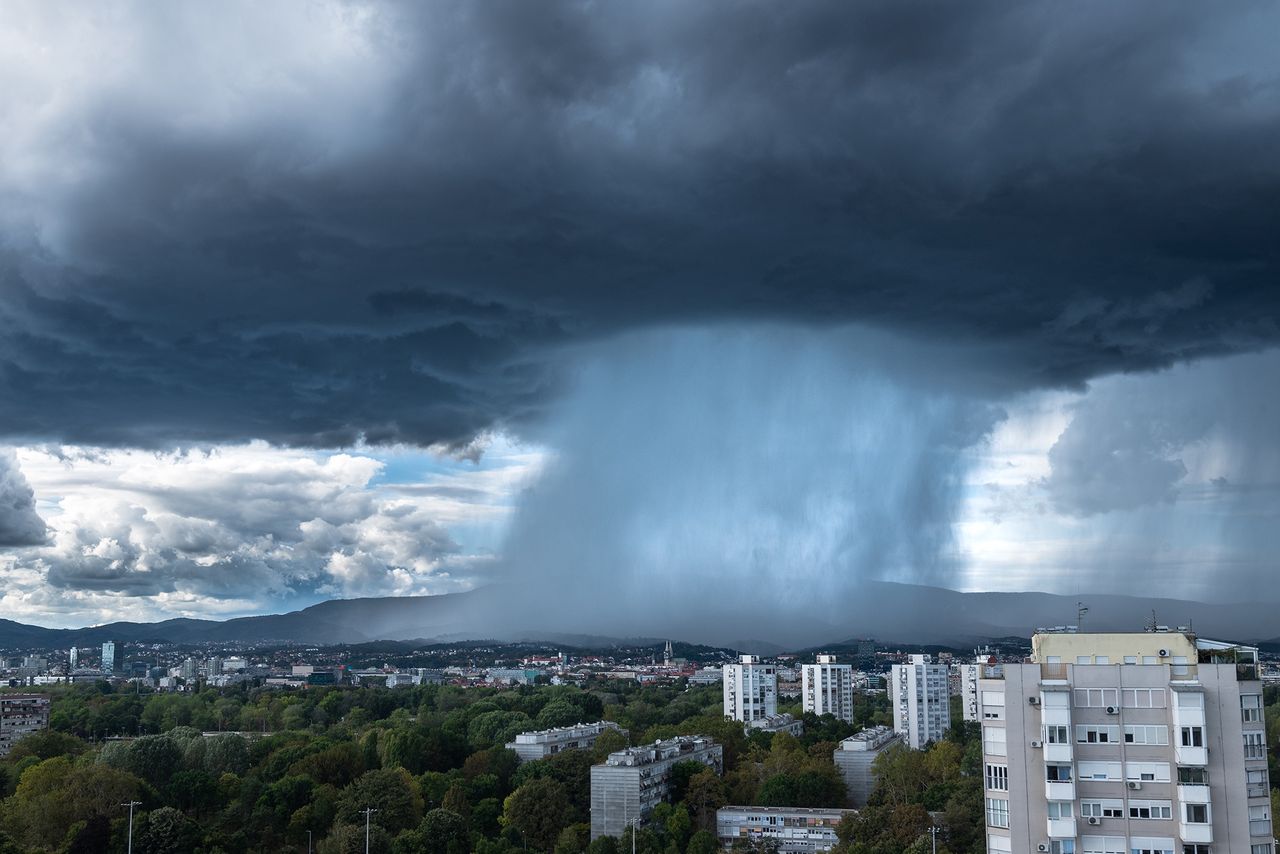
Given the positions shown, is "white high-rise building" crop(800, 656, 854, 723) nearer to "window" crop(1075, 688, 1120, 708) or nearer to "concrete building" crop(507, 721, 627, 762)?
"concrete building" crop(507, 721, 627, 762)

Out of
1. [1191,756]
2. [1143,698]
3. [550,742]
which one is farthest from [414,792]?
[1191,756]

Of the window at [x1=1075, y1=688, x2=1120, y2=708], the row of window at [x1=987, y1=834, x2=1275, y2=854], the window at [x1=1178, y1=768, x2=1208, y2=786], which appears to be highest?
the window at [x1=1075, y1=688, x2=1120, y2=708]

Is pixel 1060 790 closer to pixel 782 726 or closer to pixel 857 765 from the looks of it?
pixel 857 765

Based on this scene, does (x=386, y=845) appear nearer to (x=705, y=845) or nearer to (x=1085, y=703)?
(x=705, y=845)

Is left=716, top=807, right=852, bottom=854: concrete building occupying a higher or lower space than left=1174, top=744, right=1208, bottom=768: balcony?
lower

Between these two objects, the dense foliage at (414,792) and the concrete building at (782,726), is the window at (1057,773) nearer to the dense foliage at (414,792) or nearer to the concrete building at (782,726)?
the dense foliage at (414,792)

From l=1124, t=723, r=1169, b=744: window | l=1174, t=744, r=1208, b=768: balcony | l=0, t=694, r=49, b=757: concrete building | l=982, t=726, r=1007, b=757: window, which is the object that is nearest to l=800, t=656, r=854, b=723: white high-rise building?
l=0, t=694, r=49, b=757: concrete building

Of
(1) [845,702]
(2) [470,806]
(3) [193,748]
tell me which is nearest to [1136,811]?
(2) [470,806]
